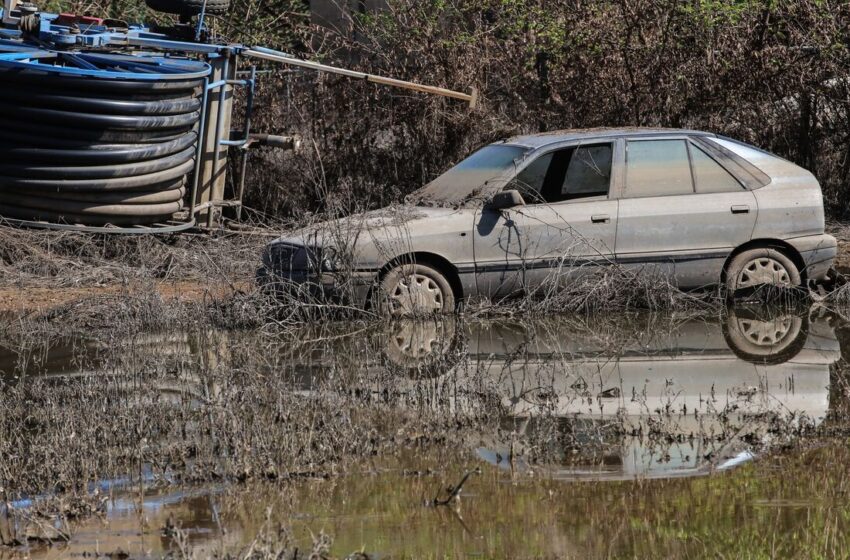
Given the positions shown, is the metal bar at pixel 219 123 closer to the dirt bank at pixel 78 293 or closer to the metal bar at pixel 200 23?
the metal bar at pixel 200 23

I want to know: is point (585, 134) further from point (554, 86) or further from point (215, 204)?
point (215, 204)

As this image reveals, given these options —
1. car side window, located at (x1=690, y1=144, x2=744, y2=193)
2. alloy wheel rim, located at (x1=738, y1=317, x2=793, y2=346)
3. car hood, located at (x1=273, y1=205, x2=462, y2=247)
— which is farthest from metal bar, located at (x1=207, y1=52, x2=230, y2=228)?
alloy wheel rim, located at (x1=738, y1=317, x2=793, y2=346)

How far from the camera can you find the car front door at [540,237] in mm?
10305

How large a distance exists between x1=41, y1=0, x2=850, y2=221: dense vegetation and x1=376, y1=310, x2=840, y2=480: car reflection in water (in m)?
5.04

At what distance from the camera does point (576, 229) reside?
10367mm

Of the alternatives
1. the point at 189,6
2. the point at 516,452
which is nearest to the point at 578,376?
the point at 516,452

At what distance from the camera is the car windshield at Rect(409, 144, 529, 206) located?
35.0 feet

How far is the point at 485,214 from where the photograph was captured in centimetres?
1030

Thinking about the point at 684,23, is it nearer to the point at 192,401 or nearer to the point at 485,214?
the point at 485,214

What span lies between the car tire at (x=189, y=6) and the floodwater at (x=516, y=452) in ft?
18.2

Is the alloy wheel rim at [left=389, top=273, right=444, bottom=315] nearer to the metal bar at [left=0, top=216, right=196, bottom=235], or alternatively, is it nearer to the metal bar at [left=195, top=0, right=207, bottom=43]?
the metal bar at [left=0, top=216, right=196, bottom=235]

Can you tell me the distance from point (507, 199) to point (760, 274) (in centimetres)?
226

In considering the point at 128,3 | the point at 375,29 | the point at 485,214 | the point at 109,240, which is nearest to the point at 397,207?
the point at 485,214

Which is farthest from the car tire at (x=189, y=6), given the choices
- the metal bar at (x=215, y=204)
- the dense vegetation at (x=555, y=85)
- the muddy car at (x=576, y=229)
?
the muddy car at (x=576, y=229)
